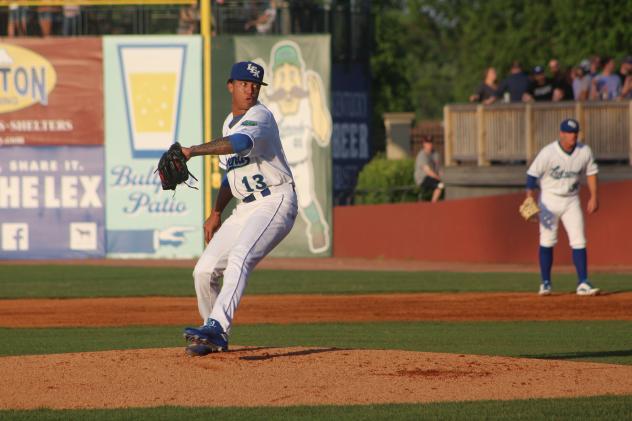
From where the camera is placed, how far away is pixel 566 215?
1475 centimetres

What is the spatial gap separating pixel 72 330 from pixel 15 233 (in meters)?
12.2

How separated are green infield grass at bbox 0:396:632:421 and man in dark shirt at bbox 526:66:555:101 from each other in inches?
605

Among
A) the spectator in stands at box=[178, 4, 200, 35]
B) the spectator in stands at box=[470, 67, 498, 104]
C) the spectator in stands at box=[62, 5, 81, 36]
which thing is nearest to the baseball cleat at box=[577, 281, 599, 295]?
the spectator in stands at box=[470, 67, 498, 104]

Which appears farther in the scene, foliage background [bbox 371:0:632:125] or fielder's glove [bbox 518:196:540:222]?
foliage background [bbox 371:0:632:125]

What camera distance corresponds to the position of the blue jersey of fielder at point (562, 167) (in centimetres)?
1448

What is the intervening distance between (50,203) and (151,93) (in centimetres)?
286

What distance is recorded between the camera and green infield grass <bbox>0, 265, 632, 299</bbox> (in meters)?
16.2

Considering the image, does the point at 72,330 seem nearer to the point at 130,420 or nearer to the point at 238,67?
the point at 238,67

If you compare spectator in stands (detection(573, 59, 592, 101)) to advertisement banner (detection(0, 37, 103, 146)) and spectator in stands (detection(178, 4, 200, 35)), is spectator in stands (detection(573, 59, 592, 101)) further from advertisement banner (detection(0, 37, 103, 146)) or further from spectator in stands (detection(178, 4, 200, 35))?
advertisement banner (detection(0, 37, 103, 146))

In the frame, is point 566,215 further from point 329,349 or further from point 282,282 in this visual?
point 329,349

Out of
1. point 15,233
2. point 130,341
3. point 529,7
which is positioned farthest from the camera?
point 529,7

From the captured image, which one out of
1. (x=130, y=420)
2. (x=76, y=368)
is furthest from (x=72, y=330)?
(x=130, y=420)

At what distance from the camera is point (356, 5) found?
2722 centimetres

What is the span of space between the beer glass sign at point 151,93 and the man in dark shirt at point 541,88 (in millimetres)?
6675
